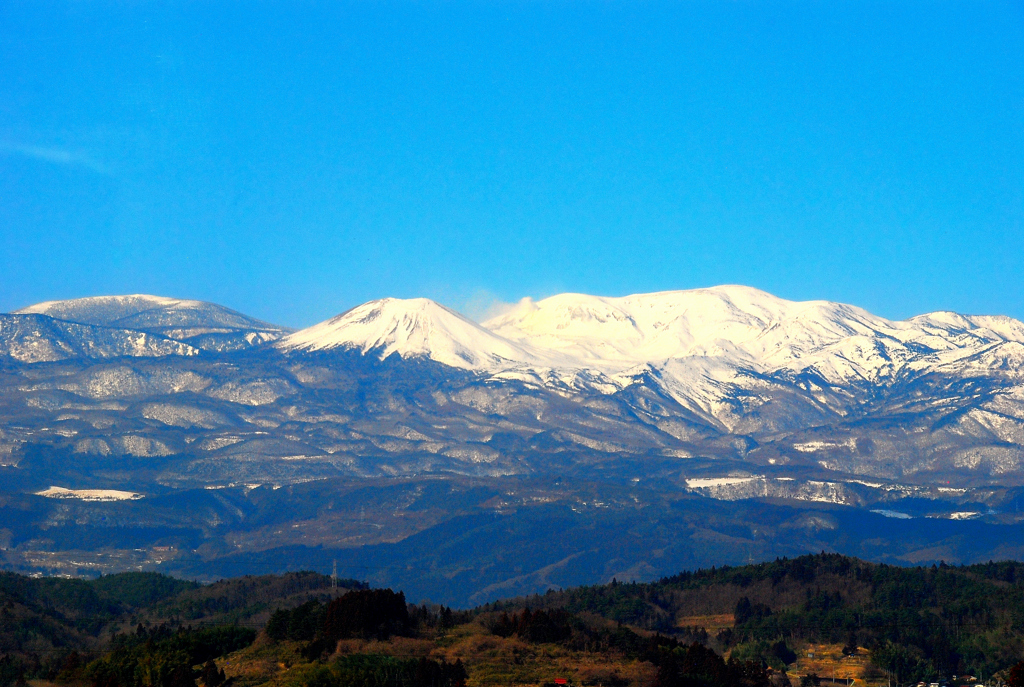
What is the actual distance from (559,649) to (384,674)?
21232 mm

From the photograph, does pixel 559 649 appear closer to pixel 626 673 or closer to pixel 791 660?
pixel 626 673

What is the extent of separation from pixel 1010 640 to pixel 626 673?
7975 cm

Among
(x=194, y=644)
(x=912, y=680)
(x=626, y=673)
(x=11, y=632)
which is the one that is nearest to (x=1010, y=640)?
(x=912, y=680)

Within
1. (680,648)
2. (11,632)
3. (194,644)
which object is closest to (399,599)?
(194,644)

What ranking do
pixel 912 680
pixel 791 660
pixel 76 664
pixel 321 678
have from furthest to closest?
pixel 791 660
pixel 912 680
pixel 76 664
pixel 321 678

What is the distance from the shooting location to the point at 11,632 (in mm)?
192875

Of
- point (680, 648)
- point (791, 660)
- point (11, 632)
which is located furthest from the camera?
point (11, 632)

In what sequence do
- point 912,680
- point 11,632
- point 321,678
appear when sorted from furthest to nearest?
point 11,632 → point 912,680 → point 321,678

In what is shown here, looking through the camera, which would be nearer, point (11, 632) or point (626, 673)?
point (626, 673)

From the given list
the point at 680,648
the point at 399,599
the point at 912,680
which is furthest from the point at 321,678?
the point at 912,680

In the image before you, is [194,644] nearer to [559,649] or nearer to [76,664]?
[76,664]

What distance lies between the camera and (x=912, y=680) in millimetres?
162750

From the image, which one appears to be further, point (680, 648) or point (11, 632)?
point (11, 632)

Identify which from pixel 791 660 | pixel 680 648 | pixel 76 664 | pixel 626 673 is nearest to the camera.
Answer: pixel 626 673
